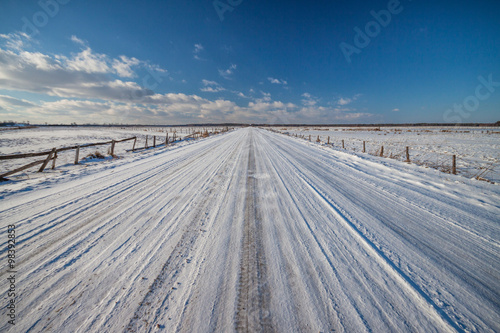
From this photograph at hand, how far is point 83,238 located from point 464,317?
5.32 m

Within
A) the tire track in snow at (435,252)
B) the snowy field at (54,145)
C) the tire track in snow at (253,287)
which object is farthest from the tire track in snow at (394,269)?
the snowy field at (54,145)

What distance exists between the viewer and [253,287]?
2232 millimetres

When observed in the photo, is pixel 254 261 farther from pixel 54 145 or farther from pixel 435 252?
pixel 54 145

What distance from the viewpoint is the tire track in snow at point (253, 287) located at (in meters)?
1.82

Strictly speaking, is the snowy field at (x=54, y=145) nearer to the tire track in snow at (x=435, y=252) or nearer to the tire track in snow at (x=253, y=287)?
the tire track in snow at (x=253, y=287)

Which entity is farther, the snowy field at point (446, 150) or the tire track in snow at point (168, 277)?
the snowy field at point (446, 150)

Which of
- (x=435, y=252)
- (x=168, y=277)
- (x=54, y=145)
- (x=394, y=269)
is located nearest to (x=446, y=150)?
(x=435, y=252)

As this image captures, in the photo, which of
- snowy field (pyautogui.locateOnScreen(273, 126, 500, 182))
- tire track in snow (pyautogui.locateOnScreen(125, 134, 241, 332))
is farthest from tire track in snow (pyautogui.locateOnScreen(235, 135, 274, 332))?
snowy field (pyautogui.locateOnScreen(273, 126, 500, 182))

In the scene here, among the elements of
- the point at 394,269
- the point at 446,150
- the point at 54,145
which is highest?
the point at 446,150

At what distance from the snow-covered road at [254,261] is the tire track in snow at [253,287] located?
0.01 meters

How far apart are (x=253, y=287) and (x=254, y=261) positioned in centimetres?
46

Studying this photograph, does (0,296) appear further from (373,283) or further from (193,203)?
(373,283)

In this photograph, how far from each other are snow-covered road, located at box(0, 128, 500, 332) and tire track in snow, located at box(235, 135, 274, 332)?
0.05 ft

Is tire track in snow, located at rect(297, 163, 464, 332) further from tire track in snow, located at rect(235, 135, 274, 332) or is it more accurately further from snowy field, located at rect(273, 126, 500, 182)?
snowy field, located at rect(273, 126, 500, 182)
